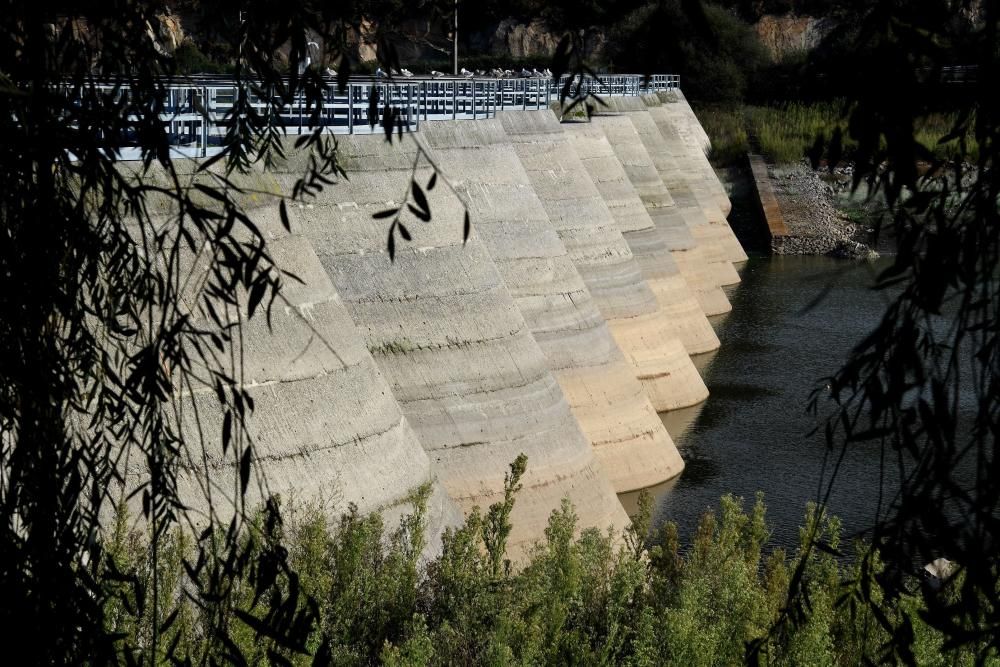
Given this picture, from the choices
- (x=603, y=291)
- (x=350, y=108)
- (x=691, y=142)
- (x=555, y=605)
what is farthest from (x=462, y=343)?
(x=691, y=142)

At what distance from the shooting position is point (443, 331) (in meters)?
16.4

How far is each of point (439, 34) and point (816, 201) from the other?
48.9m

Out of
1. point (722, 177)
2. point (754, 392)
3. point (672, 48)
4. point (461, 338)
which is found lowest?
point (722, 177)

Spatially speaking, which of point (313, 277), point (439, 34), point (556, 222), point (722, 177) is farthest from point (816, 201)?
point (439, 34)

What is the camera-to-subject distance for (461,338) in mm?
16578

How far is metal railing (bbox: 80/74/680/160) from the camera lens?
7045 millimetres

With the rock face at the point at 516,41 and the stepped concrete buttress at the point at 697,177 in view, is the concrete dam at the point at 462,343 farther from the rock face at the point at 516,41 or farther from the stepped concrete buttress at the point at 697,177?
the rock face at the point at 516,41

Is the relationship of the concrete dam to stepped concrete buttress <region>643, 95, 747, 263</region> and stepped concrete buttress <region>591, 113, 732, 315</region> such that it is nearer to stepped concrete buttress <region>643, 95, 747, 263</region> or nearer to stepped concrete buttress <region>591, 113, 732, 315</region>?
stepped concrete buttress <region>591, 113, 732, 315</region>

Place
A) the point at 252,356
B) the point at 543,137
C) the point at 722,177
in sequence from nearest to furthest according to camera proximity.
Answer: the point at 252,356 → the point at 543,137 → the point at 722,177

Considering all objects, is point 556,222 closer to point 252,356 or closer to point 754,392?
point 754,392

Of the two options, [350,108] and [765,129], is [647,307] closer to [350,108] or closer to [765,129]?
[350,108]

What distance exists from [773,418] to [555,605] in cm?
1672

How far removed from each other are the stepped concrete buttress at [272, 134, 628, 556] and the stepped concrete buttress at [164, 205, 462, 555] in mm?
2112

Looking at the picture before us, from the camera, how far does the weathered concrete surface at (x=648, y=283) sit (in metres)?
26.7
